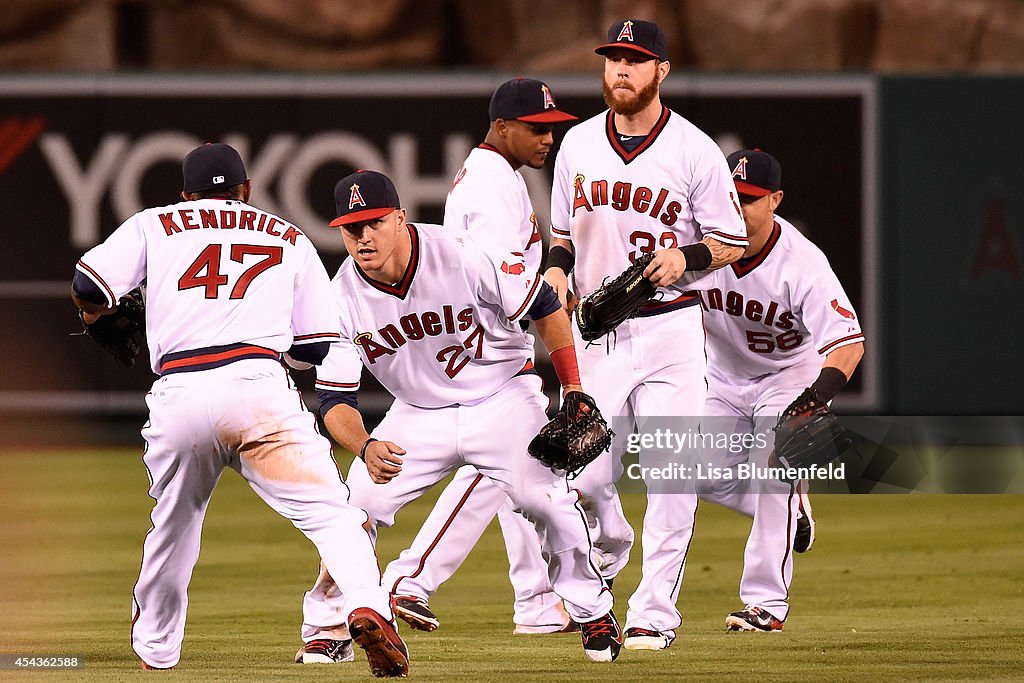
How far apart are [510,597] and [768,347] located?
170cm

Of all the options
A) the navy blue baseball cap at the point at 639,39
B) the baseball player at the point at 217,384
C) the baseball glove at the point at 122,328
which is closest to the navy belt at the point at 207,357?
the baseball player at the point at 217,384

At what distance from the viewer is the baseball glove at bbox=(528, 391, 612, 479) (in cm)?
606

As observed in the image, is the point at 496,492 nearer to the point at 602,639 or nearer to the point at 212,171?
the point at 602,639

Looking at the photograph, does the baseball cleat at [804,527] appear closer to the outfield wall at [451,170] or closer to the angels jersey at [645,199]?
the angels jersey at [645,199]

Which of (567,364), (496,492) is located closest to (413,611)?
(496,492)

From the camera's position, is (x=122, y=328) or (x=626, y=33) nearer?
(x=122, y=328)

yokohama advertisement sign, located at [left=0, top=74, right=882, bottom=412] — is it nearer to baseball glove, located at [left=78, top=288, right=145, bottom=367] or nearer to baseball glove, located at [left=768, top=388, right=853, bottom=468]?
baseball glove, located at [left=768, top=388, right=853, bottom=468]

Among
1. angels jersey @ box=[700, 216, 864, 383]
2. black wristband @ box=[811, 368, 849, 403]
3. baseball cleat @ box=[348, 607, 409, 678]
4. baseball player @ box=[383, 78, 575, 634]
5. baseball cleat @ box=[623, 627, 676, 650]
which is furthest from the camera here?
angels jersey @ box=[700, 216, 864, 383]

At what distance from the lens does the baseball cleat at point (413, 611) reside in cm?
680

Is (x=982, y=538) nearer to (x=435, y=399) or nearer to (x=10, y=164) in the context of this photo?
(x=435, y=399)

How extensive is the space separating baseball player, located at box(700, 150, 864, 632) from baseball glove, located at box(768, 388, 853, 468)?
0.06m

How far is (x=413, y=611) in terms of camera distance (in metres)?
6.82

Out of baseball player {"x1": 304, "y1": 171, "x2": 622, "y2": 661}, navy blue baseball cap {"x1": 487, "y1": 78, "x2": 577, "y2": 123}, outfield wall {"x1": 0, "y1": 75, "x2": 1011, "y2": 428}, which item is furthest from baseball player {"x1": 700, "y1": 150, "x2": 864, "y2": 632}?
outfield wall {"x1": 0, "y1": 75, "x2": 1011, "y2": 428}

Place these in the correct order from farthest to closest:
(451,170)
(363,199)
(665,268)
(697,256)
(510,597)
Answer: (451,170)
(510,597)
(697,256)
(665,268)
(363,199)
